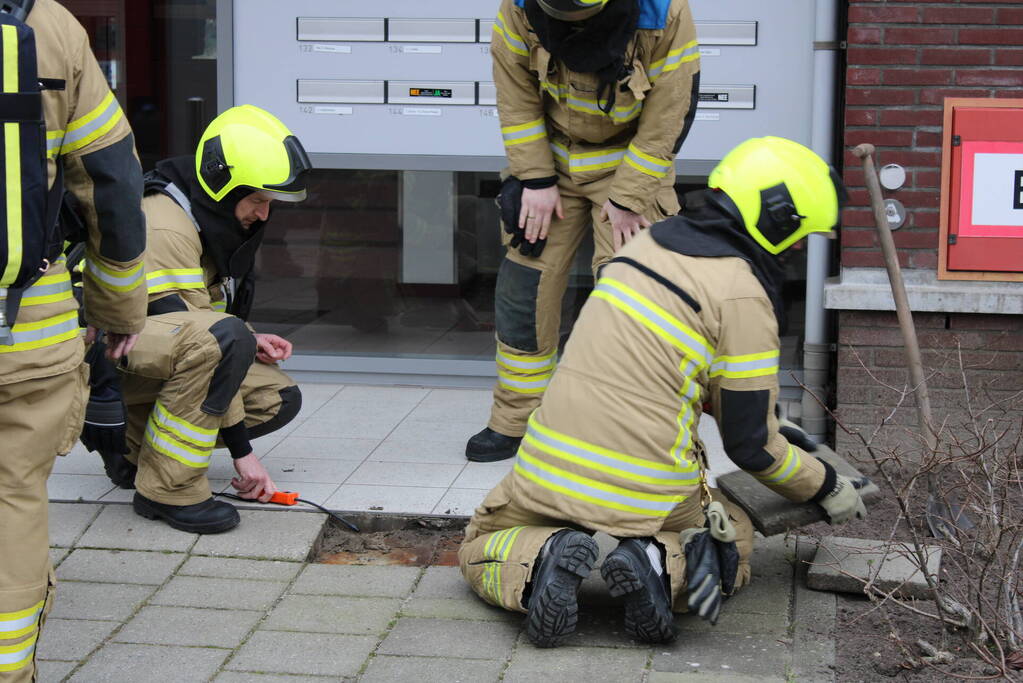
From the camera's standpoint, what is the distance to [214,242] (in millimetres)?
4793

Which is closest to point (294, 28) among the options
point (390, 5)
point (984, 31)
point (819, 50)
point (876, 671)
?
point (390, 5)

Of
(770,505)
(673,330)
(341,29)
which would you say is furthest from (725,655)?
(341,29)

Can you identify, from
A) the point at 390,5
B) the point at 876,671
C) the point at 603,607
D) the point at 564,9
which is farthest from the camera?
the point at 390,5

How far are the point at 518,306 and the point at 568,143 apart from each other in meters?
Answer: 0.67

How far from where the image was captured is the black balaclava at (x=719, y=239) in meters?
3.80

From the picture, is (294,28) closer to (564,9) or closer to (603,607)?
(564,9)

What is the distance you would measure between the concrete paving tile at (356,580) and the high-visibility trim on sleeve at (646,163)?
1672mm

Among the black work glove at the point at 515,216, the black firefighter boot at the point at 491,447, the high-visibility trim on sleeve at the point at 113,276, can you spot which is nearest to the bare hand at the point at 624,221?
the black work glove at the point at 515,216

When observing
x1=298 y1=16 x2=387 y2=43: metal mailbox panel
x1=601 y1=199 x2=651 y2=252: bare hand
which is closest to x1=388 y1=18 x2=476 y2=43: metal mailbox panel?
x1=298 y1=16 x2=387 y2=43: metal mailbox panel

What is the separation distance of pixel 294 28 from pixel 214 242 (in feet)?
7.08

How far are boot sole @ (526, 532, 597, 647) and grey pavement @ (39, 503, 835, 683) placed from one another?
98 mm

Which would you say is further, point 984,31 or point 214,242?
point 984,31

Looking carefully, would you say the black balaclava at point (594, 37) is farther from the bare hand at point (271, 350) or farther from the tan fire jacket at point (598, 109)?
the bare hand at point (271, 350)

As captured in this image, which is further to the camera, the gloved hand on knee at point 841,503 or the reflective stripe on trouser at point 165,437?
the reflective stripe on trouser at point 165,437
